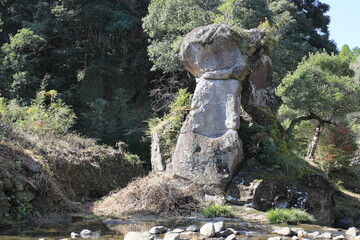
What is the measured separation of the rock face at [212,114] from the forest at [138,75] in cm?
177

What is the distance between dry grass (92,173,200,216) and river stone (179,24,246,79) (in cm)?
309

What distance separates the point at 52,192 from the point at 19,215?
1.09 meters

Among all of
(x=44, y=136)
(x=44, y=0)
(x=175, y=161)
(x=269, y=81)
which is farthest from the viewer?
(x=44, y=0)

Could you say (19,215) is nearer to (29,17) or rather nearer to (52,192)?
(52,192)

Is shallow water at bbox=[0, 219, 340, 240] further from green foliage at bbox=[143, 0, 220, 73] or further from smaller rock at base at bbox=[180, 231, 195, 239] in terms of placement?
green foliage at bbox=[143, 0, 220, 73]

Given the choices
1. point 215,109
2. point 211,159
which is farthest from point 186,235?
point 215,109

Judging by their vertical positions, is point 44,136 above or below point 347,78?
below

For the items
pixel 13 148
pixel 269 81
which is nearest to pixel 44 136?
pixel 13 148

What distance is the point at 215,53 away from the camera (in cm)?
1193

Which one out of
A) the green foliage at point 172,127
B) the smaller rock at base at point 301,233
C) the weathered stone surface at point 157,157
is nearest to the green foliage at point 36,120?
the weathered stone surface at point 157,157

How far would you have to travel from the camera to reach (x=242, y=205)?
10.8 m

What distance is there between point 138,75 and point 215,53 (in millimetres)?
14982

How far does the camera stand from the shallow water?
6881 millimetres

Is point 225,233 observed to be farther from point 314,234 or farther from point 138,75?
point 138,75
